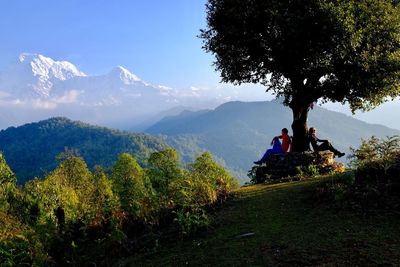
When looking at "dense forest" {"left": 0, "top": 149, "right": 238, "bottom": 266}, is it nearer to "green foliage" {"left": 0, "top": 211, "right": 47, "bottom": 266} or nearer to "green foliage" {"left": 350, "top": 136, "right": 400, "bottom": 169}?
"green foliage" {"left": 0, "top": 211, "right": 47, "bottom": 266}

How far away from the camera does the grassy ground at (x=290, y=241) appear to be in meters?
9.01

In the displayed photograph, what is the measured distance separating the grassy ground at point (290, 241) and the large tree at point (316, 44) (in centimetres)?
1243

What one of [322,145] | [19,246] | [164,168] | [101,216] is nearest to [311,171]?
[322,145]

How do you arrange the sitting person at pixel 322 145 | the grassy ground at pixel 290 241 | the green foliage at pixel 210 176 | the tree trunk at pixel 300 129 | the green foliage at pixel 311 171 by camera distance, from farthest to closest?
the tree trunk at pixel 300 129 → the sitting person at pixel 322 145 → the green foliage at pixel 311 171 → the green foliage at pixel 210 176 → the grassy ground at pixel 290 241

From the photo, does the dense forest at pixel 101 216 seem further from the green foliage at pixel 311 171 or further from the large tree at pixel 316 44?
the large tree at pixel 316 44

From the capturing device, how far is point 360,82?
24125 mm

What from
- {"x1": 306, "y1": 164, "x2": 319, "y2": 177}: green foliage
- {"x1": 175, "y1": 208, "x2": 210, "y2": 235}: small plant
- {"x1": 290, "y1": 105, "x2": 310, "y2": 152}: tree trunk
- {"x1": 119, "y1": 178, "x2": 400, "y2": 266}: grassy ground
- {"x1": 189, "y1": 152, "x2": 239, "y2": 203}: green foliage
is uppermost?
{"x1": 290, "y1": 105, "x2": 310, "y2": 152}: tree trunk

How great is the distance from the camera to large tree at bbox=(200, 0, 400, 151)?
893 inches

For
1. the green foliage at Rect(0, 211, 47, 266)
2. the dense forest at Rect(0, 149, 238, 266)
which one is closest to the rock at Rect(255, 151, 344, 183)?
the dense forest at Rect(0, 149, 238, 266)

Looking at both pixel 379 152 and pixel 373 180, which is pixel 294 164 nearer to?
pixel 379 152

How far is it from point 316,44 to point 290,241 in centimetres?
1574

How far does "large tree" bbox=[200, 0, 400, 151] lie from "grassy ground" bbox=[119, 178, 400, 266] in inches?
489

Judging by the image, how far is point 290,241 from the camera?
33.0 ft

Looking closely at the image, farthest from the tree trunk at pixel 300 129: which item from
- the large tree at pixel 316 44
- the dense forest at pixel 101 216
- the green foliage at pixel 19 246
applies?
the green foliage at pixel 19 246
